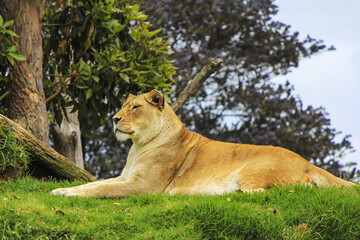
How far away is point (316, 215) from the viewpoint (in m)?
5.42

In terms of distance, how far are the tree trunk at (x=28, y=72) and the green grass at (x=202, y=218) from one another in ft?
10.3

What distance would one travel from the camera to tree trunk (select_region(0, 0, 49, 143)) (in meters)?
8.84

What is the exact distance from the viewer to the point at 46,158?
308 inches

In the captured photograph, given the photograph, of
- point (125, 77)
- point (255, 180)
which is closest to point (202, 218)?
point (255, 180)

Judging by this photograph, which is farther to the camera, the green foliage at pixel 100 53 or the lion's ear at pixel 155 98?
the green foliage at pixel 100 53

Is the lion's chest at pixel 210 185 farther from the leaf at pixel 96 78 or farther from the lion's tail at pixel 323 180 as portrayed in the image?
the leaf at pixel 96 78

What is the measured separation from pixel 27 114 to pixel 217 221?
184 inches

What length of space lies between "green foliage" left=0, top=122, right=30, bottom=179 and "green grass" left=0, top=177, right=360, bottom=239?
1585mm

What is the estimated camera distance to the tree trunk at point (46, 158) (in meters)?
7.63

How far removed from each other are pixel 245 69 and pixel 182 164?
10.6m

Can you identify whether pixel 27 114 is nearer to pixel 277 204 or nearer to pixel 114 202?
pixel 114 202

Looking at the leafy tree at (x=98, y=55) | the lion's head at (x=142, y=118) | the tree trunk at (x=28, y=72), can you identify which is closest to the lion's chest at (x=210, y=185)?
the lion's head at (x=142, y=118)

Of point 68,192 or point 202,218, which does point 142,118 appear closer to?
point 68,192

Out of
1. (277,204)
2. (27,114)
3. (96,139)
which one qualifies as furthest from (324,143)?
(277,204)
